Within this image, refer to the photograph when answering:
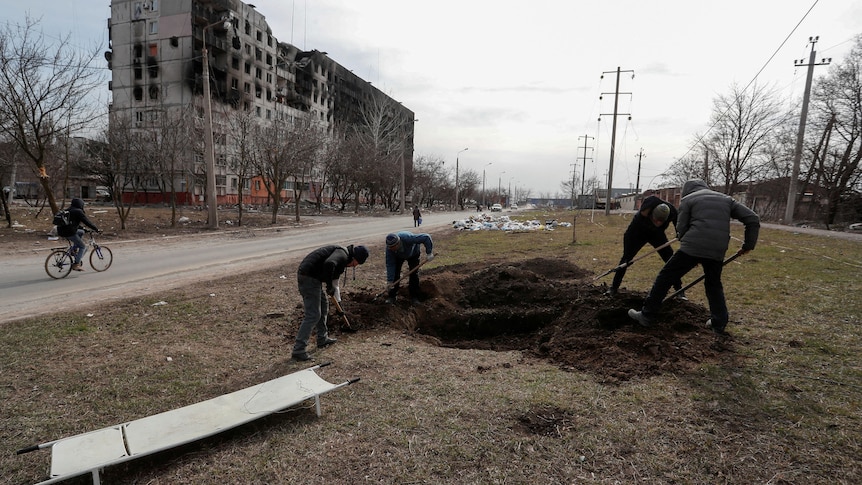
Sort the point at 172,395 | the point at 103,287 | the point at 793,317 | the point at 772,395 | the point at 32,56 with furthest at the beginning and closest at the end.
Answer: the point at 32,56, the point at 103,287, the point at 793,317, the point at 172,395, the point at 772,395

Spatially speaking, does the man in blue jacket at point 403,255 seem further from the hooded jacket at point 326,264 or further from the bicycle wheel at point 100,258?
the bicycle wheel at point 100,258

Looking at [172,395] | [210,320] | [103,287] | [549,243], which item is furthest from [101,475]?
[549,243]

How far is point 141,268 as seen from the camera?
1038 cm

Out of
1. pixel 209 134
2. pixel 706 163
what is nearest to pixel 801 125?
pixel 706 163

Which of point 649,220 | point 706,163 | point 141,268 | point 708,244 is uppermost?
point 706,163

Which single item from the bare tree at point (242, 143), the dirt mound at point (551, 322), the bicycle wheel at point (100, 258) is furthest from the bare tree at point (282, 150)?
the dirt mound at point (551, 322)

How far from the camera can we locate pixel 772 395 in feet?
11.0

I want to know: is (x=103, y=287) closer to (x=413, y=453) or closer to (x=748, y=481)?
(x=413, y=453)

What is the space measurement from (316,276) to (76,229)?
26.6ft

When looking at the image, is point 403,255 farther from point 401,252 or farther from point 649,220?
point 649,220

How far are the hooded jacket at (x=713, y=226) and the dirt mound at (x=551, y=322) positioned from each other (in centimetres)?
95

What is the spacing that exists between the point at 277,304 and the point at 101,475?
4.15 metres

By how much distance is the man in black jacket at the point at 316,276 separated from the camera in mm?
Result: 4566

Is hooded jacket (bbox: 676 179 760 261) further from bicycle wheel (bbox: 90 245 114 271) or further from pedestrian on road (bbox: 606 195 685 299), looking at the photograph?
bicycle wheel (bbox: 90 245 114 271)
